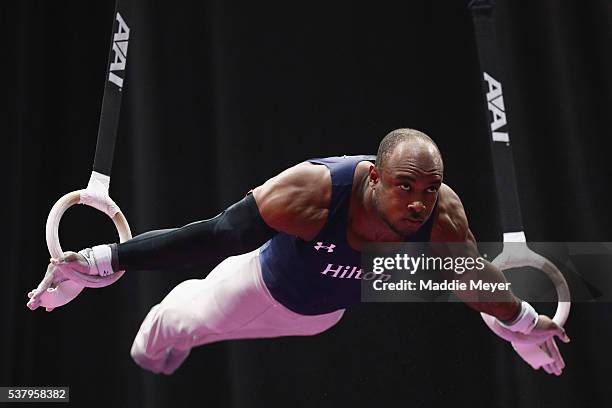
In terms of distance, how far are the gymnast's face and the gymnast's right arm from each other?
183mm

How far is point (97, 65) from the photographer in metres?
2.84

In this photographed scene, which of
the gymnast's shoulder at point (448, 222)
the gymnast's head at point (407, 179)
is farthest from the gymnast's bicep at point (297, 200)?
the gymnast's shoulder at point (448, 222)

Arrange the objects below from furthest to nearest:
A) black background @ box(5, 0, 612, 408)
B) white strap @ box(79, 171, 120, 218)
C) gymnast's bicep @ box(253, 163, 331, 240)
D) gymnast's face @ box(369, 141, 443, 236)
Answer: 1. black background @ box(5, 0, 612, 408)
2. white strap @ box(79, 171, 120, 218)
3. gymnast's bicep @ box(253, 163, 331, 240)
4. gymnast's face @ box(369, 141, 443, 236)

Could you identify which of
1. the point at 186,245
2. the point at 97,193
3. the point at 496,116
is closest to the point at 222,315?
the point at 186,245

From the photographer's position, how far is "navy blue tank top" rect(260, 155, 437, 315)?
188 centimetres

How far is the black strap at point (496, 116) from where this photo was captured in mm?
2002

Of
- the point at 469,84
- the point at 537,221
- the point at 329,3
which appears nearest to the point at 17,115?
the point at 329,3

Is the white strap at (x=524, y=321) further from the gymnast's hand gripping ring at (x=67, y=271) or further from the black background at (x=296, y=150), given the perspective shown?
the gymnast's hand gripping ring at (x=67, y=271)

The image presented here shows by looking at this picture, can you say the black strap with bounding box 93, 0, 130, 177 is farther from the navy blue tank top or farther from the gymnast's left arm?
the navy blue tank top

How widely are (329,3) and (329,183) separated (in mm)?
1157

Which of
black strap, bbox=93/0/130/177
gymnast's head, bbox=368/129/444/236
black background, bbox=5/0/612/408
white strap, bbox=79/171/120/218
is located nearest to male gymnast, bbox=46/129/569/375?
gymnast's head, bbox=368/129/444/236

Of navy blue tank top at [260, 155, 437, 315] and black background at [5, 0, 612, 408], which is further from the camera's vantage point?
black background at [5, 0, 612, 408]

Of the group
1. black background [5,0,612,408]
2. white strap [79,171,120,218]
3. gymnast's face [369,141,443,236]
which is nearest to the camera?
gymnast's face [369,141,443,236]

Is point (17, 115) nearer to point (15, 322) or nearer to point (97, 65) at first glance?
point (97, 65)
